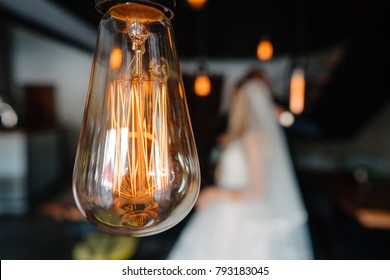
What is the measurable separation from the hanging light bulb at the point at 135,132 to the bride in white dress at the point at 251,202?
155 cm

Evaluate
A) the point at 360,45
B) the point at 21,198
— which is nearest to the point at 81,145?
the point at 360,45

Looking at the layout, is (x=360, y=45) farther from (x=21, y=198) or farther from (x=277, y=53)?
(x=21, y=198)

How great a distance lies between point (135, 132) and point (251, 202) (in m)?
1.72

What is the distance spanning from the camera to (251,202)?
1953 mm

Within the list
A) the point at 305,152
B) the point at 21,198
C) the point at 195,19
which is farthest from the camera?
the point at 305,152

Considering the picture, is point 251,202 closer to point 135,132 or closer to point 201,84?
point 201,84

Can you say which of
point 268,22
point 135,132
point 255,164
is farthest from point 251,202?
point 268,22

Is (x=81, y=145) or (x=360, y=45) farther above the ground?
(x=360, y=45)

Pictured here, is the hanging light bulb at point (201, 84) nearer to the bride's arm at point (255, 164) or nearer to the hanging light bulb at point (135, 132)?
the bride's arm at point (255, 164)

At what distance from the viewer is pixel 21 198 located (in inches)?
157

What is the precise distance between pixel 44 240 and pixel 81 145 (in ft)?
7.56

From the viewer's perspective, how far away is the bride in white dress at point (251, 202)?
6.29 feet

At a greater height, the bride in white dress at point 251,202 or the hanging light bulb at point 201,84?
the hanging light bulb at point 201,84

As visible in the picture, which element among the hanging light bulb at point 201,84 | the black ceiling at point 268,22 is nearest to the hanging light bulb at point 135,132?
the hanging light bulb at point 201,84
